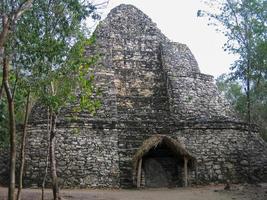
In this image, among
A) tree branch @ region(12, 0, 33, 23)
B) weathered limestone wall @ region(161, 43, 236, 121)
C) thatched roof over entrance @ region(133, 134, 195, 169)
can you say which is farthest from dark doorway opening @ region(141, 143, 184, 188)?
tree branch @ region(12, 0, 33, 23)

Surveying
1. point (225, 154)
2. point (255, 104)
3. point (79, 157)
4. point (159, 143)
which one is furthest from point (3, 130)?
point (255, 104)

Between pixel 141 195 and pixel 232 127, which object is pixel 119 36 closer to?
pixel 232 127

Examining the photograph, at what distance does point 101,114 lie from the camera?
14953mm

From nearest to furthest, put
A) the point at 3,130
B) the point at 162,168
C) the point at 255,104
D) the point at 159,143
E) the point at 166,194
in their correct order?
the point at 166,194 < the point at 3,130 < the point at 159,143 < the point at 162,168 < the point at 255,104

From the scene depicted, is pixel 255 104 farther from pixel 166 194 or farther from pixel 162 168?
pixel 166 194

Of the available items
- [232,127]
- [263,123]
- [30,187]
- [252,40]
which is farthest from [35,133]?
[263,123]

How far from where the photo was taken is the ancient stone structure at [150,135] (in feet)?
43.9

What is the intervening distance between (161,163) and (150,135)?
1371 millimetres

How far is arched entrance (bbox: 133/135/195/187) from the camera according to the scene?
1315 cm

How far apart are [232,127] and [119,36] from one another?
286 inches

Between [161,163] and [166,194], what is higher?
[161,163]

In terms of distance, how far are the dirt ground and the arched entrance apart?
0.73 meters

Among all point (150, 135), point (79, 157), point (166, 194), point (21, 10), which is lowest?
point (166, 194)

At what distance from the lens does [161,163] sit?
14000mm
